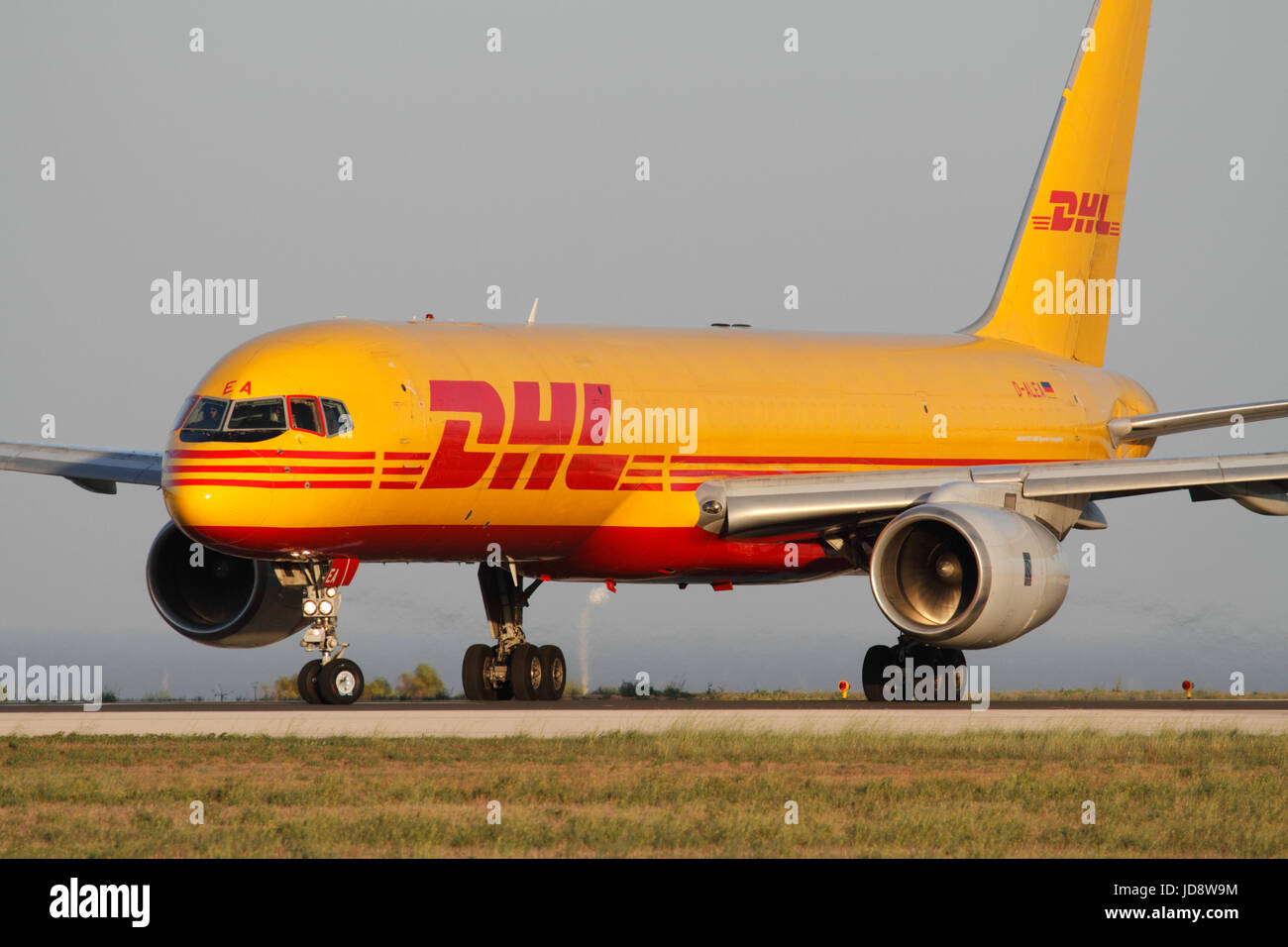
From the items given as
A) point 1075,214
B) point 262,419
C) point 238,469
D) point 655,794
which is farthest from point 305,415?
point 1075,214

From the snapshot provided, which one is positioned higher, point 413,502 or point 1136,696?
point 413,502

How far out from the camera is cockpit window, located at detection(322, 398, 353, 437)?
72.7 ft

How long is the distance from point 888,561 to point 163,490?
8.15 m

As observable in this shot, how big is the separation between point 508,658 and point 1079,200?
512 inches

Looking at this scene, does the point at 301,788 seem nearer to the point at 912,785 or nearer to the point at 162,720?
the point at 912,785

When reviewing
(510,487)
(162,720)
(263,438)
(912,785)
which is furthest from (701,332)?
(912,785)

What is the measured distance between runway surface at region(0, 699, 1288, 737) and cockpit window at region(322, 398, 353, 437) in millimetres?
3064

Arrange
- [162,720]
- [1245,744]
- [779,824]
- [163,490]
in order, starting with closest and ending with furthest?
[779,824] < [1245,744] < [162,720] < [163,490]

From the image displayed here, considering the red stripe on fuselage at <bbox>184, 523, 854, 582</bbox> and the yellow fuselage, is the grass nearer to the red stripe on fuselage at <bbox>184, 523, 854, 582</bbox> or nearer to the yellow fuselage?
the red stripe on fuselage at <bbox>184, 523, 854, 582</bbox>

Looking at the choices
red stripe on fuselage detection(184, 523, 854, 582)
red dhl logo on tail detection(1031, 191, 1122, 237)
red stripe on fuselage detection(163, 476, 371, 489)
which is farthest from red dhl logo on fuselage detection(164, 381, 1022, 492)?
red dhl logo on tail detection(1031, 191, 1122, 237)

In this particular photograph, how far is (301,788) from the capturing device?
49.4 feet

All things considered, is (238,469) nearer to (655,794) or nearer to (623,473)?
(623,473)

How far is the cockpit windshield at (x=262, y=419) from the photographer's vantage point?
2195 cm

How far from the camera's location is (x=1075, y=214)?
32375 millimetres
